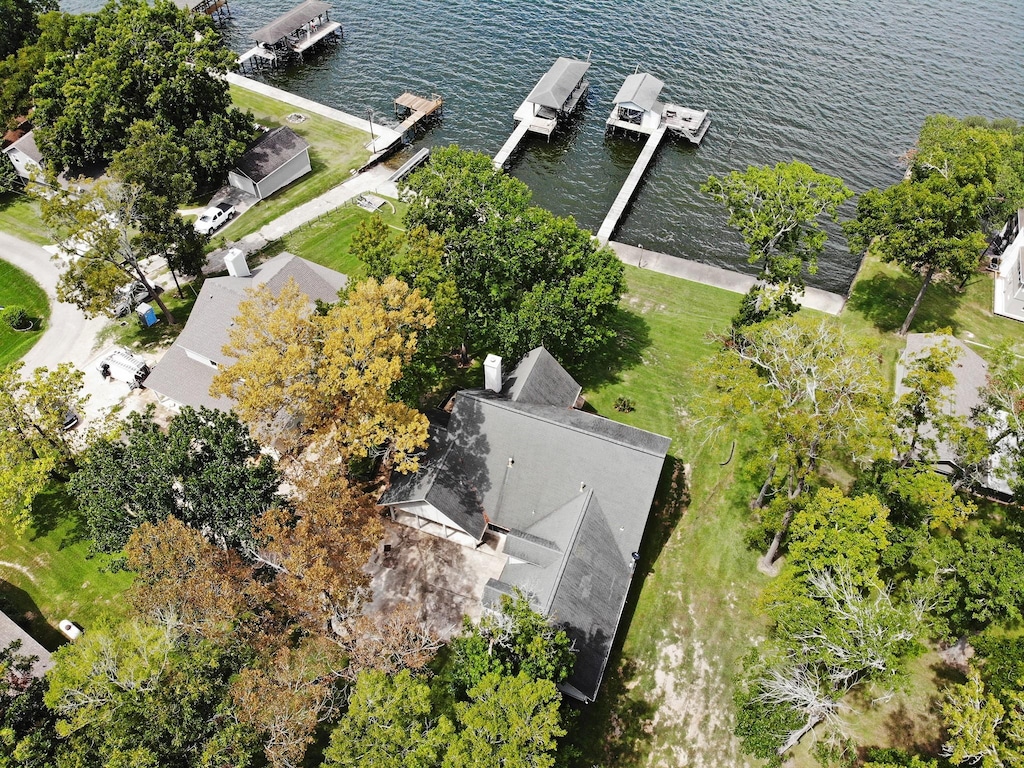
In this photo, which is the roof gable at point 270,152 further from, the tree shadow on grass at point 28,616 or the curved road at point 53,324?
the tree shadow on grass at point 28,616

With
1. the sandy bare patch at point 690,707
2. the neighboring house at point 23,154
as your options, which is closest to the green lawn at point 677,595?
the sandy bare patch at point 690,707

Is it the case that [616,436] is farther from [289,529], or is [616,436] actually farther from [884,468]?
[289,529]

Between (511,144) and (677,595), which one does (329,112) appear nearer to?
(511,144)

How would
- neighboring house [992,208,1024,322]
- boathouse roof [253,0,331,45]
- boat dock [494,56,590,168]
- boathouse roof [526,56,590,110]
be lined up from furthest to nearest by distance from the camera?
boathouse roof [253,0,331,45], boathouse roof [526,56,590,110], boat dock [494,56,590,168], neighboring house [992,208,1024,322]

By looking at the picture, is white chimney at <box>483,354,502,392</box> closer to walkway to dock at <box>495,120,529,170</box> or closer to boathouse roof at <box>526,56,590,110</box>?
walkway to dock at <box>495,120,529,170</box>

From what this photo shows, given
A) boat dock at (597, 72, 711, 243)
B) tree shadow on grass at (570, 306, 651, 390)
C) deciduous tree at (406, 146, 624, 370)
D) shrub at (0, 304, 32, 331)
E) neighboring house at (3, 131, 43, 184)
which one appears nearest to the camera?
deciduous tree at (406, 146, 624, 370)

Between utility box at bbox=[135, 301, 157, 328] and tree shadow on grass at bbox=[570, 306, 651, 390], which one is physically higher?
tree shadow on grass at bbox=[570, 306, 651, 390]

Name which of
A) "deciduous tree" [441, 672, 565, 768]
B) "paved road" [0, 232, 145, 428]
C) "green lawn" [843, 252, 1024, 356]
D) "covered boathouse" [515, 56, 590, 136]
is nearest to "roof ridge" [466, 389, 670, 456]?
"deciduous tree" [441, 672, 565, 768]

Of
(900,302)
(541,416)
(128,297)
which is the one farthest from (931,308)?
(128,297)

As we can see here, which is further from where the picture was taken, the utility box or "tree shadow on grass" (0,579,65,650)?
the utility box
